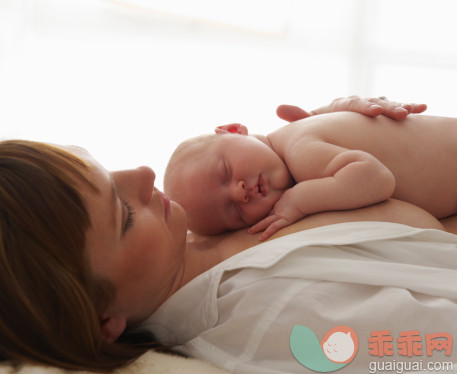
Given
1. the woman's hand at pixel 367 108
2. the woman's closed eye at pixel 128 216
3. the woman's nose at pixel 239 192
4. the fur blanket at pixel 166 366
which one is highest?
the woman's hand at pixel 367 108

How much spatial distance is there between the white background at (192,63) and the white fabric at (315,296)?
135cm

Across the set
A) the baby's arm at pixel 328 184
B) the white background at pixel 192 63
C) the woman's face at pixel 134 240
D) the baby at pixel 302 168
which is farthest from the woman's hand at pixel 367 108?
the white background at pixel 192 63

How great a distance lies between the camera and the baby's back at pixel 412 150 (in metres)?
1.25

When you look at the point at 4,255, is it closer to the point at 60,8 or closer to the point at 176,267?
the point at 176,267

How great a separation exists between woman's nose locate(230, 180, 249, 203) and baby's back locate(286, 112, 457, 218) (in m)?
0.20

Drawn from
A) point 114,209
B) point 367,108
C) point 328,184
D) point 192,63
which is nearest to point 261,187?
point 328,184

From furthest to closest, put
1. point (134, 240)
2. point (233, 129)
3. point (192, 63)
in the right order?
1. point (192, 63)
2. point (233, 129)
3. point (134, 240)

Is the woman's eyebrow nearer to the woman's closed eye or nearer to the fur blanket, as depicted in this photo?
the woman's closed eye

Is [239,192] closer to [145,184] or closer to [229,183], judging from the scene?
[229,183]

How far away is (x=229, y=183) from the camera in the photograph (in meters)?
1.31

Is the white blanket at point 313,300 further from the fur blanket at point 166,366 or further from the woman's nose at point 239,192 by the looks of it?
the woman's nose at point 239,192

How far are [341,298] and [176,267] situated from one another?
358 mm

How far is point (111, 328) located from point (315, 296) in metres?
0.39

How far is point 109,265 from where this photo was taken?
0.95 metres
